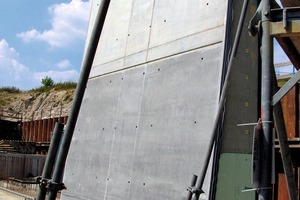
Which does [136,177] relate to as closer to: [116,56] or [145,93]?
[145,93]

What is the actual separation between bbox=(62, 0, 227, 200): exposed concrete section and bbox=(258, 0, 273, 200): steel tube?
1994 mm

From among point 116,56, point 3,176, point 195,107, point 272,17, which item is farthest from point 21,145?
point 272,17

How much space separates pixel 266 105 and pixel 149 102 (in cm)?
366

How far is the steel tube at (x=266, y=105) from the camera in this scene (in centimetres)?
313

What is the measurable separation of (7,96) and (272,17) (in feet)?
204

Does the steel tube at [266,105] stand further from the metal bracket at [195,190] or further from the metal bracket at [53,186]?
the metal bracket at [53,186]

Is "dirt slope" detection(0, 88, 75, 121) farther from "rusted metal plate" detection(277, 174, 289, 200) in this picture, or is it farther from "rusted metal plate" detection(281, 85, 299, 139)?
"rusted metal plate" detection(277, 174, 289, 200)

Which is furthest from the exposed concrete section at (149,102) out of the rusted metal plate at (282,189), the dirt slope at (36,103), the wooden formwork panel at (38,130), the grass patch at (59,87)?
the grass patch at (59,87)

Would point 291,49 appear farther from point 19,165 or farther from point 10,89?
point 10,89

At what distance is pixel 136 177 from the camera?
6672 mm

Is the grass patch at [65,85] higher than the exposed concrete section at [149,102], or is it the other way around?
the grass patch at [65,85]

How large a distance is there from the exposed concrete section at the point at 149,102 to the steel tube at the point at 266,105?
1.99 metres

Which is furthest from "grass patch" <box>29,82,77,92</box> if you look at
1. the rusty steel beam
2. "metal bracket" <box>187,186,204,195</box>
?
"metal bracket" <box>187,186,204,195</box>

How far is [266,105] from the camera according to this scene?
3.29 metres
